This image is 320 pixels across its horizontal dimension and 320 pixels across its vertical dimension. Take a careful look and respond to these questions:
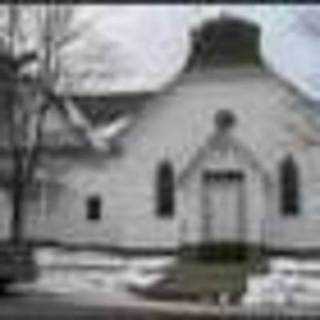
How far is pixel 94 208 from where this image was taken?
26.1 m

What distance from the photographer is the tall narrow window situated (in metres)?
26.0

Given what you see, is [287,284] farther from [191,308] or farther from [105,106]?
[105,106]

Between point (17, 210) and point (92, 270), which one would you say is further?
point (17, 210)

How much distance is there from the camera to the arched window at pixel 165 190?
26.1m

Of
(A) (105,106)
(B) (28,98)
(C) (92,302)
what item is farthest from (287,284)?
(B) (28,98)

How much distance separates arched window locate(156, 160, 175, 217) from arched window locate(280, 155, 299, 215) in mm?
2195

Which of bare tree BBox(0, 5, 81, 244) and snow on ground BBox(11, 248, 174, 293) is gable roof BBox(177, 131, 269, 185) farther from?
bare tree BBox(0, 5, 81, 244)

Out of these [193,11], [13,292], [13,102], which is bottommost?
[13,292]

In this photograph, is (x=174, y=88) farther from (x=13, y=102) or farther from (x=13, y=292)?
(x=13, y=292)

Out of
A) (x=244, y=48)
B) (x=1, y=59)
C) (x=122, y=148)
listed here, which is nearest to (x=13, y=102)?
(x=1, y=59)

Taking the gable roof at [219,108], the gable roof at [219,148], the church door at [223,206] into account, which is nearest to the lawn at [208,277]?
the church door at [223,206]

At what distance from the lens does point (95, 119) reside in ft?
86.1

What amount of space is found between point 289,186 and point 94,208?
154 inches

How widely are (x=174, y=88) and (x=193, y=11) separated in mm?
1588
